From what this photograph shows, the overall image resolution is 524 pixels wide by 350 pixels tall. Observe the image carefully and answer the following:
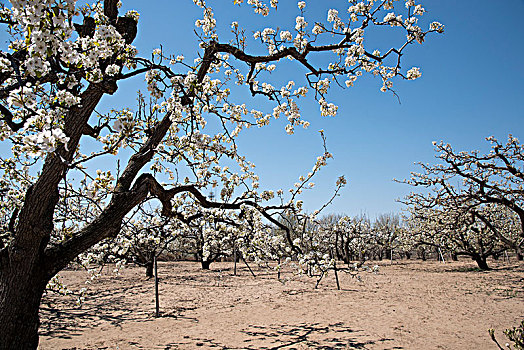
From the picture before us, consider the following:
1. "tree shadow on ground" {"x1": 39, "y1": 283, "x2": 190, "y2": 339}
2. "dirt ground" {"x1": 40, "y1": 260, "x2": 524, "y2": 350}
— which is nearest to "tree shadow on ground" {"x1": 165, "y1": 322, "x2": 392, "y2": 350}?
"dirt ground" {"x1": 40, "y1": 260, "x2": 524, "y2": 350}

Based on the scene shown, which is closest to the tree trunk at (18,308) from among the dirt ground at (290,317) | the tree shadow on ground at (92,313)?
the dirt ground at (290,317)

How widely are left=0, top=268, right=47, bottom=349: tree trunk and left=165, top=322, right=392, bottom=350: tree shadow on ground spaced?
256 cm

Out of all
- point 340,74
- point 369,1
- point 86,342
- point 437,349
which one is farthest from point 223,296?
point 369,1

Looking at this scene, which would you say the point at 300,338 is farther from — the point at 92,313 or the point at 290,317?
the point at 92,313

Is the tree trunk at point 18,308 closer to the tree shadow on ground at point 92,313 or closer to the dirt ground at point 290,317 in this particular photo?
the dirt ground at point 290,317

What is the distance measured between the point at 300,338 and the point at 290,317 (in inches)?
68.4

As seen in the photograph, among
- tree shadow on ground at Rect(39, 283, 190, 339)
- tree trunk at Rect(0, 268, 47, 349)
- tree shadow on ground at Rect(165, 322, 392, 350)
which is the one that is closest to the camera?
tree trunk at Rect(0, 268, 47, 349)

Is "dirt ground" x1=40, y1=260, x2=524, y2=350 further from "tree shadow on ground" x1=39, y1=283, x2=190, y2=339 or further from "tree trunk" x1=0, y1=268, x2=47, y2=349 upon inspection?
"tree trunk" x1=0, y1=268, x2=47, y2=349

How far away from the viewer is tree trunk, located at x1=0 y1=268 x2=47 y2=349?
10.5ft

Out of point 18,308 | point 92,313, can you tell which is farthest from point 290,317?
point 18,308

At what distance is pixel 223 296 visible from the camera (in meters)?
10.3

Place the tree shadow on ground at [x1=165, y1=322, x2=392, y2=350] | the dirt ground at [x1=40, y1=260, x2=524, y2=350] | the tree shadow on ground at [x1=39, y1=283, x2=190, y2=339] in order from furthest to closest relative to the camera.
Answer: the tree shadow on ground at [x1=39, y1=283, x2=190, y2=339] < the dirt ground at [x1=40, y1=260, x2=524, y2=350] < the tree shadow on ground at [x1=165, y1=322, x2=392, y2=350]

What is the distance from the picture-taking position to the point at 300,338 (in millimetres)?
5668

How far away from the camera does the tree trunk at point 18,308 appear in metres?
3.21
